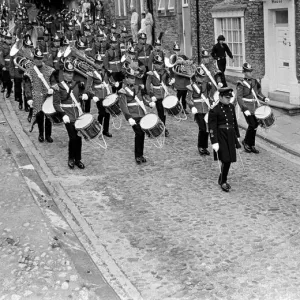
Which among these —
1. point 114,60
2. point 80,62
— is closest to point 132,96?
point 80,62

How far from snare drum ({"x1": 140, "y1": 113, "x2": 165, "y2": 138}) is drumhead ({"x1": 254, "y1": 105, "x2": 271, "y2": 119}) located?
213 cm

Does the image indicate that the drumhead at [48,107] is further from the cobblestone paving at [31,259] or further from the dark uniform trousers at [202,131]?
the dark uniform trousers at [202,131]

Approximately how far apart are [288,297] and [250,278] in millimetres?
602

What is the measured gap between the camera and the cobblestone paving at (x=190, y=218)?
25.4 feet

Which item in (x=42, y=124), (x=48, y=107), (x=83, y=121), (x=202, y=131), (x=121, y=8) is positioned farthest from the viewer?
(x=121, y=8)

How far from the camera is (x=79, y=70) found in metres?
16.5

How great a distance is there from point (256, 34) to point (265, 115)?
7611 mm

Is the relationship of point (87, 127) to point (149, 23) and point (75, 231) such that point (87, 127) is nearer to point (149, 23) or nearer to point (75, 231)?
point (75, 231)

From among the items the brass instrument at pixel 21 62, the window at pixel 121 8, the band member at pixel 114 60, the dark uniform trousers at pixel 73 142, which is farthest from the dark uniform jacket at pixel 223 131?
the window at pixel 121 8

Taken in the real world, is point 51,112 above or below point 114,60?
below

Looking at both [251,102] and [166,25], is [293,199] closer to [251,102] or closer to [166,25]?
[251,102]

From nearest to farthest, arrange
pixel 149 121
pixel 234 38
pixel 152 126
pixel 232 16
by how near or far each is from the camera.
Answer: pixel 152 126, pixel 149 121, pixel 232 16, pixel 234 38

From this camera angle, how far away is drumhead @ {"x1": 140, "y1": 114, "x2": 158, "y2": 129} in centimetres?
1239

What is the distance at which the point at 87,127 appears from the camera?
12.0m
